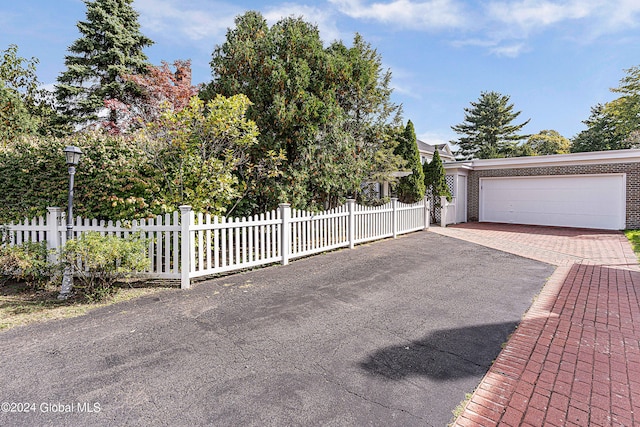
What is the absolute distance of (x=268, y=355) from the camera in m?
2.89

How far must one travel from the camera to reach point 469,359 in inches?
112

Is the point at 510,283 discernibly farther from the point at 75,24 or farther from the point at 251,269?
the point at 75,24

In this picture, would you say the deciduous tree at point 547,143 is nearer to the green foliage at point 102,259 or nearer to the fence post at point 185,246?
the fence post at point 185,246

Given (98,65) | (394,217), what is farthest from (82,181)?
(98,65)

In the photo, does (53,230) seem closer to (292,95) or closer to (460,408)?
(292,95)

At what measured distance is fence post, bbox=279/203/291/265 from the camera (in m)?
6.40

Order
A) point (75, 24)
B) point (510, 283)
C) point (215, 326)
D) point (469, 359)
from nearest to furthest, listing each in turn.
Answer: point (469, 359) < point (215, 326) < point (510, 283) < point (75, 24)

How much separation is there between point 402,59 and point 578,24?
5372 millimetres

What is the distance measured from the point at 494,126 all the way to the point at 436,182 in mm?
27655

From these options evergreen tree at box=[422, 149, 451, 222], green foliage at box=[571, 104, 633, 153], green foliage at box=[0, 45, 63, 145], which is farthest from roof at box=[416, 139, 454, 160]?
green foliage at box=[0, 45, 63, 145]

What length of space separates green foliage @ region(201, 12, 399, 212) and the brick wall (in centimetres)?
969

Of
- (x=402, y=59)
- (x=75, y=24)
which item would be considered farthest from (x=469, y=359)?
(x=75, y=24)

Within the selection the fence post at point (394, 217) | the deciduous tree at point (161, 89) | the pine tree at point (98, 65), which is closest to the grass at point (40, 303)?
the fence post at point (394, 217)

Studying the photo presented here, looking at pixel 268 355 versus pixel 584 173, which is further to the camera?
pixel 584 173
